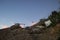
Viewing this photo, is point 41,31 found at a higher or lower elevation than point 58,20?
lower

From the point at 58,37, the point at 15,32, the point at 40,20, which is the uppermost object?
the point at 40,20

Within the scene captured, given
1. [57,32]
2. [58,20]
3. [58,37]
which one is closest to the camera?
[58,37]

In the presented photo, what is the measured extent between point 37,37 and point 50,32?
0.91m

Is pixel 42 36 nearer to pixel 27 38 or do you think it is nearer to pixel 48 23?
pixel 27 38

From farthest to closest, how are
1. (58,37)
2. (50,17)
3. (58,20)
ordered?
(50,17) < (58,20) < (58,37)

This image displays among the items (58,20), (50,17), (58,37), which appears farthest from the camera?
(50,17)

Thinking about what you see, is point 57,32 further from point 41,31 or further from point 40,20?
point 40,20

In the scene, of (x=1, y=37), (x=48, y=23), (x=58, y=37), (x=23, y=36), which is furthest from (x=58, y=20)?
(x=1, y=37)

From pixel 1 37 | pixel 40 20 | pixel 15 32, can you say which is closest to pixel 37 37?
pixel 15 32

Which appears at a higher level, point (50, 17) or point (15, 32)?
point (50, 17)

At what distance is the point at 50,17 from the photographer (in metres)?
10.9

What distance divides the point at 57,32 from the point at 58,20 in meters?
1.39

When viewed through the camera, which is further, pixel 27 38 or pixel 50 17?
pixel 50 17

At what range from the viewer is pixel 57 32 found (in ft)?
28.0
